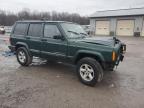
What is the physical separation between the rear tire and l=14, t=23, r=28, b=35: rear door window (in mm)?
670

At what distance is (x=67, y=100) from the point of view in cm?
382

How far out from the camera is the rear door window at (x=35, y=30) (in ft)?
19.7

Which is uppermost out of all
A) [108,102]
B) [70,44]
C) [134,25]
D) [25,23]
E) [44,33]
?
[134,25]

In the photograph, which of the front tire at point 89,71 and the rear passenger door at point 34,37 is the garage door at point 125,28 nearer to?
the rear passenger door at point 34,37

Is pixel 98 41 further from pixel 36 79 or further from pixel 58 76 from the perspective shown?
pixel 36 79

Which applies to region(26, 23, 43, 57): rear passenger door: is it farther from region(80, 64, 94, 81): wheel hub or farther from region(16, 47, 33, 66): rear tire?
region(80, 64, 94, 81): wheel hub

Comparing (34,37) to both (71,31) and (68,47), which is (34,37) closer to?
(71,31)

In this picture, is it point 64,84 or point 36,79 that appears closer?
point 64,84

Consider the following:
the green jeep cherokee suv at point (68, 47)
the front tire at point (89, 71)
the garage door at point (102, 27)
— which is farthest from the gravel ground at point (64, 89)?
the garage door at point (102, 27)

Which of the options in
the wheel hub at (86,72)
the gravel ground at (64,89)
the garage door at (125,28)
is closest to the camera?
the gravel ground at (64,89)

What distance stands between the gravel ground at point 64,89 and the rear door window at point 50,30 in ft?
4.67

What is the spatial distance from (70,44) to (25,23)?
8.44ft

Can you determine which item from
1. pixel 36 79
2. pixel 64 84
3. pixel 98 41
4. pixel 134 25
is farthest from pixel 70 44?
pixel 134 25

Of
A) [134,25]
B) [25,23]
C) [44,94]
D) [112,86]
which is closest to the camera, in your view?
[44,94]
